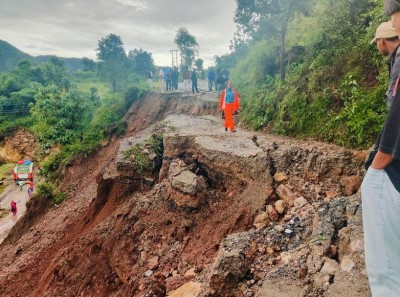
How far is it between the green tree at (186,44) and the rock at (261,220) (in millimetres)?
37641

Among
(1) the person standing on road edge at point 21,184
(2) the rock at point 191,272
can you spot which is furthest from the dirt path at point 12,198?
(2) the rock at point 191,272

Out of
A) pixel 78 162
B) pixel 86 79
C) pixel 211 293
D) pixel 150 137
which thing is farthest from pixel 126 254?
pixel 86 79

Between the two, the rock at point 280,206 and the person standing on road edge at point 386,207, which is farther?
the rock at point 280,206

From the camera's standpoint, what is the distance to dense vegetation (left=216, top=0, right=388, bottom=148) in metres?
7.63

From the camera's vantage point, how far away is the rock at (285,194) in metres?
6.08

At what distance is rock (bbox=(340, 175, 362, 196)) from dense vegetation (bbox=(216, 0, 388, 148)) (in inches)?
68.1

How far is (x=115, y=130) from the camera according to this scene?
2161 centimetres

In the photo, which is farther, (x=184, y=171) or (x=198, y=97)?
(x=198, y=97)

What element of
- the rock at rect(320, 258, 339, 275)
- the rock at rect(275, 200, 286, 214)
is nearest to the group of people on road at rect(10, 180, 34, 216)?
the rock at rect(275, 200, 286, 214)

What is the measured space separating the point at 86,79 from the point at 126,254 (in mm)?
59012

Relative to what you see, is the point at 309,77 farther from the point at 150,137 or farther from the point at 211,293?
the point at 211,293

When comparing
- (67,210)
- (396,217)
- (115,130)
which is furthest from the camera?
(115,130)

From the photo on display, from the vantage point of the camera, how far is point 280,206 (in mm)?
6008

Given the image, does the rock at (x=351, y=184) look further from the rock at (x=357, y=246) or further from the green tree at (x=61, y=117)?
the green tree at (x=61, y=117)
